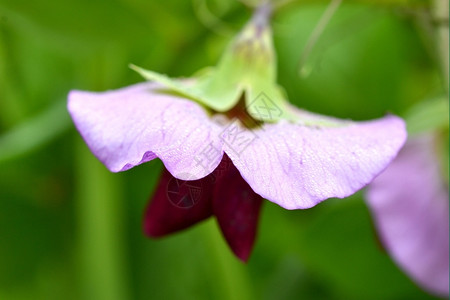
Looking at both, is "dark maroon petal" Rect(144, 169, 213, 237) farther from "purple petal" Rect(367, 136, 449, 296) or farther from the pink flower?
"purple petal" Rect(367, 136, 449, 296)

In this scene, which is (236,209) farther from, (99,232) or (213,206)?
(99,232)

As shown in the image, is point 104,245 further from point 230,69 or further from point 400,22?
point 400,22

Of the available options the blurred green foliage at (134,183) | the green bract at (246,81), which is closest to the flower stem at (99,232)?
the blurred green foliage at (134,183)

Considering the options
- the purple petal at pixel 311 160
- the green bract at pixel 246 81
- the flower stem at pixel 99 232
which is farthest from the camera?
the flower stem at pixel 99 232

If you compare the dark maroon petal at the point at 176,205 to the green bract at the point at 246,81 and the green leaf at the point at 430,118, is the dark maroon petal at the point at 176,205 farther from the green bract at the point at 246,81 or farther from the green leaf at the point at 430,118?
the green leaf at the point at 430,118

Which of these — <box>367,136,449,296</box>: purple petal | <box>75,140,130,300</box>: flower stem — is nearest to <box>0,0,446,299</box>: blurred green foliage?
<box>75,140,130,300</box>: flower stem

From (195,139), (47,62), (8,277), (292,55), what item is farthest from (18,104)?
(195,139)
